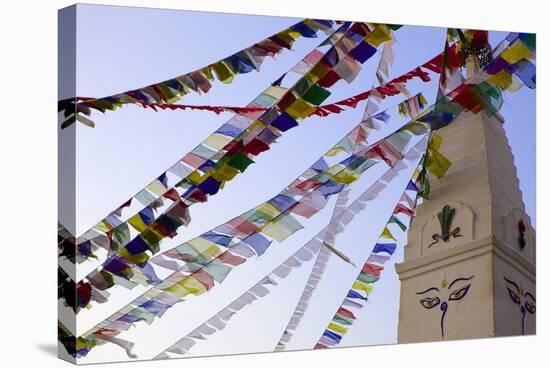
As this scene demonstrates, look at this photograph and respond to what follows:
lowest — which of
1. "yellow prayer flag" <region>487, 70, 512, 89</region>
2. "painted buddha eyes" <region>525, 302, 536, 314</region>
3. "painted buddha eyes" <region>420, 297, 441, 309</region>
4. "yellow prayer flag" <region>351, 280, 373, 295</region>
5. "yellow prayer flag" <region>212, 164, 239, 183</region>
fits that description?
"yellow prayer flag" <region>351, 280, 373, 295</region>

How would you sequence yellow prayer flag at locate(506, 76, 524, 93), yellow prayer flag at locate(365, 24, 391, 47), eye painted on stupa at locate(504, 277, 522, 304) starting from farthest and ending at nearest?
yellow prayer flag at locate(506, 76, 524, 93) < eye painted on stupa at locate(504, 277, 522, 304) < yellow prayer flag at locate(365, 24, 391, 47)

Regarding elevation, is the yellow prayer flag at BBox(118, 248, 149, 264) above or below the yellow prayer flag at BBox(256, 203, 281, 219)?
below

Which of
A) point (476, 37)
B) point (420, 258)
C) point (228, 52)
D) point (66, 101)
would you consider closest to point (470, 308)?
point (420, 258)

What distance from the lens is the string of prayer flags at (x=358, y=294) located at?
7938 mm

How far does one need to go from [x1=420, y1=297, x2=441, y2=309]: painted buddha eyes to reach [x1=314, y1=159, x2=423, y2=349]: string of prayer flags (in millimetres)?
405

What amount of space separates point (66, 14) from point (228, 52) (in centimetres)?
99

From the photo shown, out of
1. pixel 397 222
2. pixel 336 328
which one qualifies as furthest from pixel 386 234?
pixel 336 328

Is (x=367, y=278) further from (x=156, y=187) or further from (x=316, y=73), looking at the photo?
(x=156, y=187)

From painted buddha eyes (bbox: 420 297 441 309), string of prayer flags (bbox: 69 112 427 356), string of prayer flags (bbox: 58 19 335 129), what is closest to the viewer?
string of prayer flags (bbox: 58 19 335 129)

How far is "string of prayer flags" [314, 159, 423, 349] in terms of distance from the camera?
794cm

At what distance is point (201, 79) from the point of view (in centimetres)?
752

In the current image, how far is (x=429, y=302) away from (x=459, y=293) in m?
0.21

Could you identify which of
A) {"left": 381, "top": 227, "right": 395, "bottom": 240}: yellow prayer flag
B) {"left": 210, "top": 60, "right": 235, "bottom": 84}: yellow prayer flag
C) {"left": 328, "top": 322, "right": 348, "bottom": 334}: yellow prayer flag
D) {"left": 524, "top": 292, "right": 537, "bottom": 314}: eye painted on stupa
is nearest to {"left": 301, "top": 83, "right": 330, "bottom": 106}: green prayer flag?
{"left": 210, "top": 60, "right": 235, "bottom": 84}: yellow prayer flag

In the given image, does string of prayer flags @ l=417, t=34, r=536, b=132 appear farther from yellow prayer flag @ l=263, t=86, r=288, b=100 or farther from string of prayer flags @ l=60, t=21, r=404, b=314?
yellow prayer flag @ l=263, t=86, r=288, b=100
